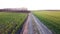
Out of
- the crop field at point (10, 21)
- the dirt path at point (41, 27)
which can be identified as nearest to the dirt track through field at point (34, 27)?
the dirt path at point (41, 27)

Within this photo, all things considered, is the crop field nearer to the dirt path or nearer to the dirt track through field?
the dirt track through field

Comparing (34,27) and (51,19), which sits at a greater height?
(51,19)

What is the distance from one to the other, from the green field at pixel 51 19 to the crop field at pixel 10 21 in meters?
0.29

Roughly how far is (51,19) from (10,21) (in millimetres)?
736

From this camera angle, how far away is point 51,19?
202 cm

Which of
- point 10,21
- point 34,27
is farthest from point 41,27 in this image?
point 10,21

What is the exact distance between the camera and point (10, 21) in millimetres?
2025

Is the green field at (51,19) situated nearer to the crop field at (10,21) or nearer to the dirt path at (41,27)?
the dirt path at (41,27)

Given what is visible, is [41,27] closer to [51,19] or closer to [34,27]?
[34,27]

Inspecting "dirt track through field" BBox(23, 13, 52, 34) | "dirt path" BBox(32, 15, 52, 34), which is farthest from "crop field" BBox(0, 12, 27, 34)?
"dirt path" BBox(32, 15, 52, 34)

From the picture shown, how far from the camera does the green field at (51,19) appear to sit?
196cm

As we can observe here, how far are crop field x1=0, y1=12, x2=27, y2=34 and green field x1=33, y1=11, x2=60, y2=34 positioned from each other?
0.29 meters
